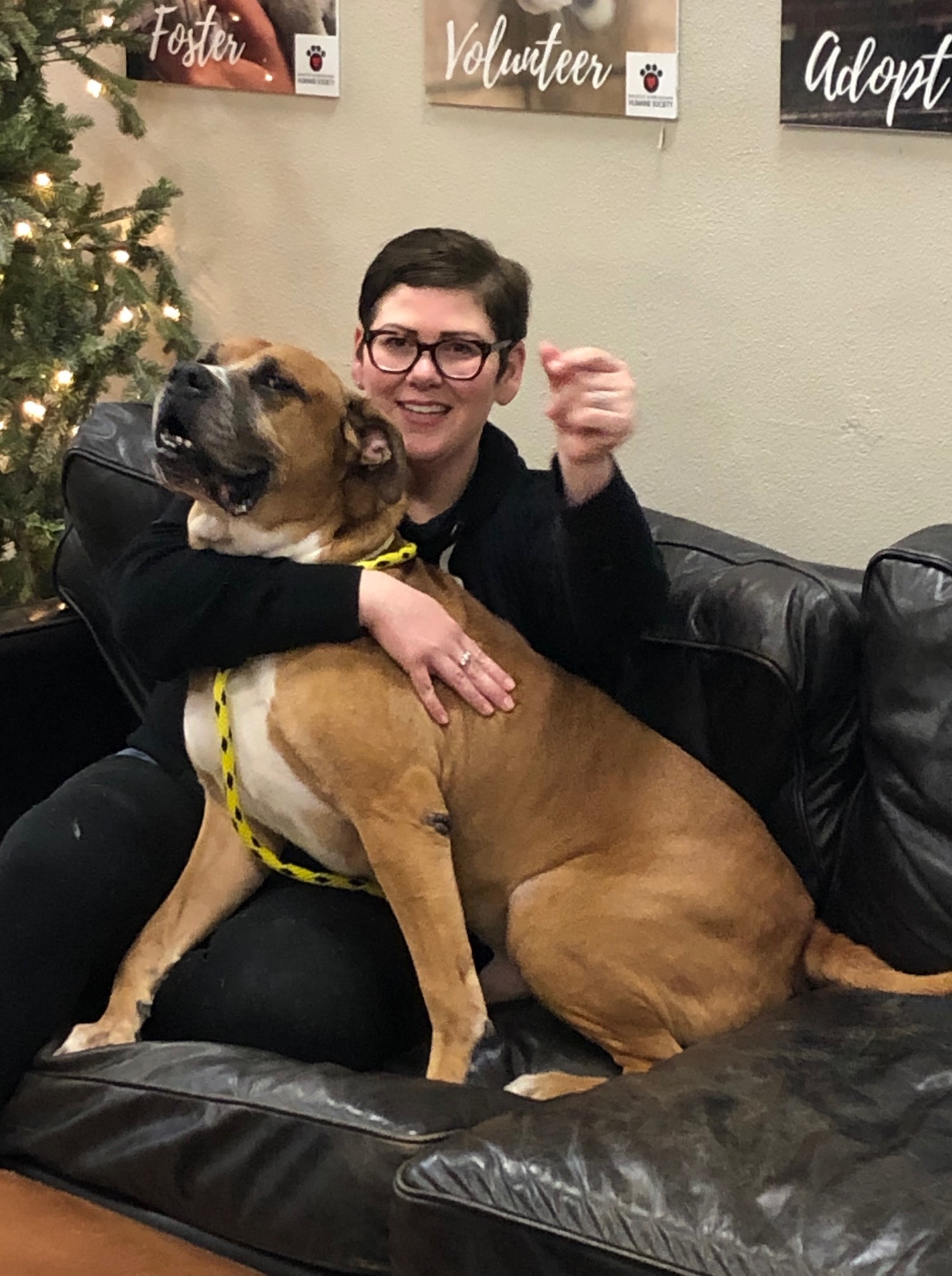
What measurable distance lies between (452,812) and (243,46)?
5.97 ft

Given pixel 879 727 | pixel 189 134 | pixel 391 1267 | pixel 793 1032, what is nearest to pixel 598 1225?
pixel 391 1267

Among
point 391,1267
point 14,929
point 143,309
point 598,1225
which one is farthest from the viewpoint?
point 143,309

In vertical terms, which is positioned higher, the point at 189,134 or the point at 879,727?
the point at 189,134

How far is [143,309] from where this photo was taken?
293 cm

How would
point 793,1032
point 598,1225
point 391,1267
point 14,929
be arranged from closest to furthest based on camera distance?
point 598,1225 < point 391,1267 < point 793,1032 < point 14,929

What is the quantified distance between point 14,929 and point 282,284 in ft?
5.43

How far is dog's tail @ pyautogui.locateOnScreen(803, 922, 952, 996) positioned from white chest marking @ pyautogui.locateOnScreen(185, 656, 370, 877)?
0.61m

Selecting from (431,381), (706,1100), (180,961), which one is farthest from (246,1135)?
(431,381)

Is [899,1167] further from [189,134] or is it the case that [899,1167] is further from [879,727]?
[189,134]

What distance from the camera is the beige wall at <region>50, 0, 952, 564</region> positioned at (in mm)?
2223

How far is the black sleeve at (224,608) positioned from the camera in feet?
5.81

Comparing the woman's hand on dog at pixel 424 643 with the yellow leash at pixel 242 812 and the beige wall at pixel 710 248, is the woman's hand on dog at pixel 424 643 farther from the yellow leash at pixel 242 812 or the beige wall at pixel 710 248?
the beige wall at pixel 710 248

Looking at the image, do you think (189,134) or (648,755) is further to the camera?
(189,134)

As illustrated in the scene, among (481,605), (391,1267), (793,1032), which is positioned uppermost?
(481,605)
